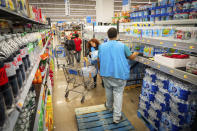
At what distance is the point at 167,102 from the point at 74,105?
2.33 meters

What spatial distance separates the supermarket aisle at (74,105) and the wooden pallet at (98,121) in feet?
0.64

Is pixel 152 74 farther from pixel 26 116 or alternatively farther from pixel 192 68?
pixel 26 116

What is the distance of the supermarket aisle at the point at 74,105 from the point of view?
9.70 feet

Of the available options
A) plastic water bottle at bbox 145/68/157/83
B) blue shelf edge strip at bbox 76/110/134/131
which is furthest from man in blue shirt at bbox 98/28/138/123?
plastic water bottle at bbox 145/68/157/83

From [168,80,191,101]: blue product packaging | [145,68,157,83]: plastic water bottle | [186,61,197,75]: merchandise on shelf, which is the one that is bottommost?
[168,80,191,101]: blue product packaging

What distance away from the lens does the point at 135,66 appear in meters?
4.33

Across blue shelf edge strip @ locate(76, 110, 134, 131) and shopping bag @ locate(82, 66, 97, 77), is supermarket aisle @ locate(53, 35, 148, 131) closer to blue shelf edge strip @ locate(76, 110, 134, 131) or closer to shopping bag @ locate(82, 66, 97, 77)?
blue shelf edge strip @ locate(76, 110, 134, 131)

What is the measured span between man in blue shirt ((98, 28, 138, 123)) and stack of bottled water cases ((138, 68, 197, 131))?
0.49m

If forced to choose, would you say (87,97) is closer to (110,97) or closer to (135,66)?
(110,97)

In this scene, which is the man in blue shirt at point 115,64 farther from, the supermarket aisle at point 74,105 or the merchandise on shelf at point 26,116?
the merchandise on shelf at point 26,116

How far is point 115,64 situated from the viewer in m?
2.60

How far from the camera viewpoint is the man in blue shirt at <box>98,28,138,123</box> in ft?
8.47

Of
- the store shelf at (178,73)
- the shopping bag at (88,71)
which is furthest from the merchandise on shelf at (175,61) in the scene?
the shopping bag at (88,71)

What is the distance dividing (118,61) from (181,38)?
1.06 metres
